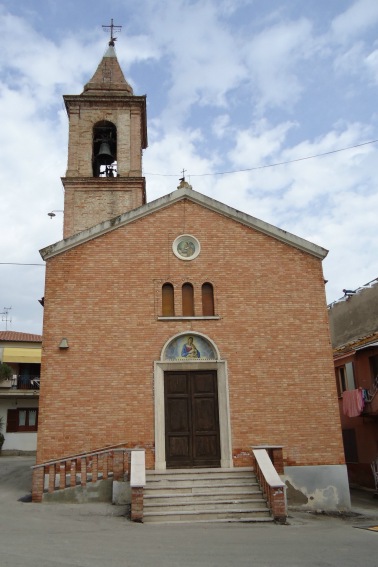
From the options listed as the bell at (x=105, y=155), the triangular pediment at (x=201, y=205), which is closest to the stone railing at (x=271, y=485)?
the triangular pediment at (x=201, y=205)

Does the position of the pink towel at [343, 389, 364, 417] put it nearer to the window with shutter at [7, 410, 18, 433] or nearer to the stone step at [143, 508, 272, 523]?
the stone step at [143, 508, 272, 523]

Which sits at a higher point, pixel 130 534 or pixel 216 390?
pixel 216 390

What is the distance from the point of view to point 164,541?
29.6ft

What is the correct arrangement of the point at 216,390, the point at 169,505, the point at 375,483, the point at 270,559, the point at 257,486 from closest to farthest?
1. the point at 270,559
2. the point at 169,505
3. the point at 257,486
4. the point at 216,390
5. the point at 375,483

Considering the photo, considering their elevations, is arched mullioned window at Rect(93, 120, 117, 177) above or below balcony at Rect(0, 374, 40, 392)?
above

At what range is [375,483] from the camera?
17.2m

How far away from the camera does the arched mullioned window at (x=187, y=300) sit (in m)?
14.9

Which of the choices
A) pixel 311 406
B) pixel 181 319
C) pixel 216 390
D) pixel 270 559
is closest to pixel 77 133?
pixel 181 319

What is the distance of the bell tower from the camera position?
20734mm

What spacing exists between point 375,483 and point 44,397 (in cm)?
1058

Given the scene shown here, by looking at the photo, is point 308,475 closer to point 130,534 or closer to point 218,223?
point 130,534

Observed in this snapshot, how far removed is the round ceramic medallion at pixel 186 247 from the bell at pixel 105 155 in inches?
299

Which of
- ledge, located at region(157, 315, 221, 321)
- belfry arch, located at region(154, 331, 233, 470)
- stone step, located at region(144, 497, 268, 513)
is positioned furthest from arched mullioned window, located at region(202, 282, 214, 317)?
stone step, located at region(144, 497, 268, 513)

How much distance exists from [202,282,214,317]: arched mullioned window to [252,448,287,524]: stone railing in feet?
12.6
